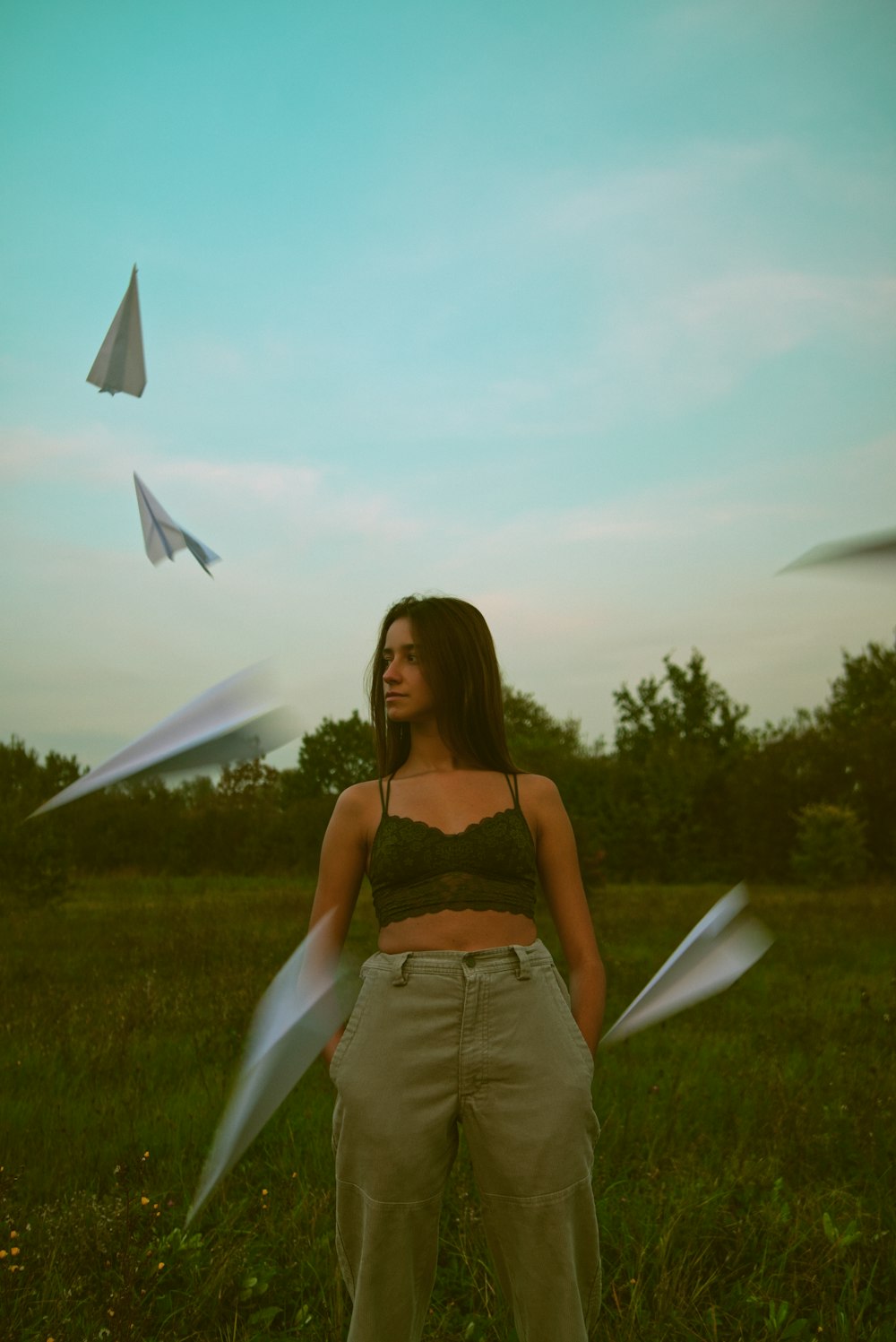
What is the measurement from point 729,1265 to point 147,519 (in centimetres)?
280

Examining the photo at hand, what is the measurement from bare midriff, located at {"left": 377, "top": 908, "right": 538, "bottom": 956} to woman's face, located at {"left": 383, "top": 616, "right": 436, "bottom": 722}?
46cm

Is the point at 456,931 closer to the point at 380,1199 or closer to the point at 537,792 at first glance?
the point at 537,792

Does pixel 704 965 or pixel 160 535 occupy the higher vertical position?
pixel 160 535

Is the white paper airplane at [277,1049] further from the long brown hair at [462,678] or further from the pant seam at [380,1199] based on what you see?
the long brown hair at [462,678]

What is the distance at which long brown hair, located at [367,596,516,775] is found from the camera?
2.31 metres

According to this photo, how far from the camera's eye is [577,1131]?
6.44 ft

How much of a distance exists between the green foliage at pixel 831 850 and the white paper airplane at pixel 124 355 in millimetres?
19447

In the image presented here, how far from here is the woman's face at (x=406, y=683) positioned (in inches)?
90.4

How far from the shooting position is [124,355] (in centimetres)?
164

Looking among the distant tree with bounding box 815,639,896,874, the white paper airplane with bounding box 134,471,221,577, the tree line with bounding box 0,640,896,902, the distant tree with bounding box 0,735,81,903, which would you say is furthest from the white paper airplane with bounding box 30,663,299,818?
the distant tree with bounding box 815,639,896,874

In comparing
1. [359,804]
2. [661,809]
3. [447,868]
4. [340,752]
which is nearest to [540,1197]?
[447,868]

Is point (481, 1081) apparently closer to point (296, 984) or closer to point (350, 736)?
point (296, 984)

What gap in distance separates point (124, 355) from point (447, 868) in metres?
1.16

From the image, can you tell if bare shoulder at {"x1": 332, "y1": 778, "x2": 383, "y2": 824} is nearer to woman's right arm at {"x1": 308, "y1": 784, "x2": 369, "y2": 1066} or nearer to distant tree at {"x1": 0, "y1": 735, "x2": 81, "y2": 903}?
woman's right arm at {"x1": 308, "y1": 784, "x2": 369, "y2": 1066}
